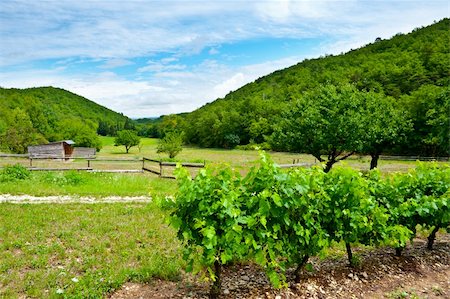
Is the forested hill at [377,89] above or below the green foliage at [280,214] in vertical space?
above

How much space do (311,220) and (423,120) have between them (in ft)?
142

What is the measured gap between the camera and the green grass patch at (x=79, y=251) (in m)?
5.98

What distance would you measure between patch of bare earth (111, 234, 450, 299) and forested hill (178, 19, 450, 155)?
16563mm

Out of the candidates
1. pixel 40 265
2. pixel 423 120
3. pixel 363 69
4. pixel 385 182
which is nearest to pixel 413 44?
pixel 363 69

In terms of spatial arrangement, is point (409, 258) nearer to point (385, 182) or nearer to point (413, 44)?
point (385, 182)

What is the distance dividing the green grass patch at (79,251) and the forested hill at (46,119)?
51044 mm

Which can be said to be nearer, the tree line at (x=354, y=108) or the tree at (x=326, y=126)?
the tree at (x=326, y=126)

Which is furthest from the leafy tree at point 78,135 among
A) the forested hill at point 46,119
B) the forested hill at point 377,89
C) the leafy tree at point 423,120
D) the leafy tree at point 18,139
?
the leafy tree at point 423,120

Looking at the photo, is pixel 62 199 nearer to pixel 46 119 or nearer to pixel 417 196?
pixel 417 196

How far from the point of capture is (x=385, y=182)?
7559 millimetres

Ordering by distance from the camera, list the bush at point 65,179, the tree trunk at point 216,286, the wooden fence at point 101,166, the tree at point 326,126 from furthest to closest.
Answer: the wooden fence at point 101,166 < the tree at point 326,126 < the bush at point 65,179 < the tree trunk at point 216,286

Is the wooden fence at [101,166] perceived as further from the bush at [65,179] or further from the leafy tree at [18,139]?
the leafy tree at [18,139]

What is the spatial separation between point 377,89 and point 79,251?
196ft

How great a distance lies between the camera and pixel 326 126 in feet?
72.6
